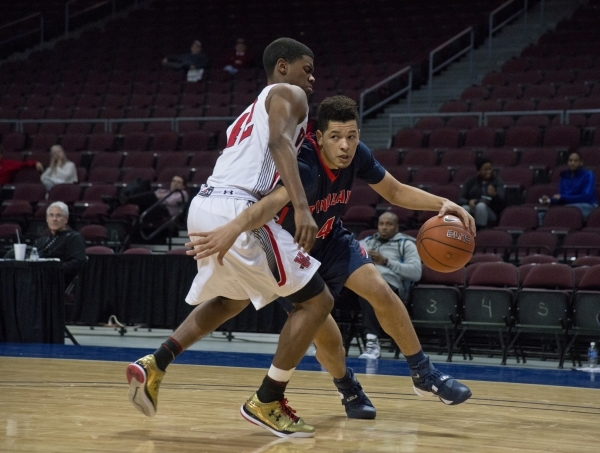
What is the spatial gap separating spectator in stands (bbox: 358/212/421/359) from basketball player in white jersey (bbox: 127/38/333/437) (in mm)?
4049

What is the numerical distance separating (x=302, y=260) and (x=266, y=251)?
0.14 metres

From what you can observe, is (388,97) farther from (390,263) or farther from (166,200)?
(390,263)

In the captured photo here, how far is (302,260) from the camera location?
3.51 m

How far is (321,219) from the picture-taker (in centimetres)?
392

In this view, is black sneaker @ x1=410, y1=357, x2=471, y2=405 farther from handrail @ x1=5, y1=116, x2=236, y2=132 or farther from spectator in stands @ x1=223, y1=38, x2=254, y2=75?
spectator in stands @ x1=223, y1=38, x2=254, y2=75

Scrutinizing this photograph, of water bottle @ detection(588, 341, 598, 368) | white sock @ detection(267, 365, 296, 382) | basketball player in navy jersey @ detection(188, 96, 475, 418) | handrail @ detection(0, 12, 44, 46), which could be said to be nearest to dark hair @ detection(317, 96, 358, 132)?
basketball player in navy jersey @ detection(188, 96, 475, 418)

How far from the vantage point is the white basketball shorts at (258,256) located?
347 centimetres

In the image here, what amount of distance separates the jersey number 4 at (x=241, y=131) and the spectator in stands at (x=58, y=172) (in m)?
9.00

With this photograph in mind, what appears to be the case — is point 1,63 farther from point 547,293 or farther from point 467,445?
point 467,445

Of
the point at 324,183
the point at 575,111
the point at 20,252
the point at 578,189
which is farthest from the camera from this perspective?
the point at 575,111

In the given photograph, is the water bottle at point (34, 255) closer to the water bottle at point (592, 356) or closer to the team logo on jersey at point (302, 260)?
the water bottle at point (592, 356)

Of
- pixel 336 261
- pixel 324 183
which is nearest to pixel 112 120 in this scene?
pixel 336 261

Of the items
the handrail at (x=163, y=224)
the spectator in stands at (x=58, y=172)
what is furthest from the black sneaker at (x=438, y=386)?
the spectator in stands at (x=58, y=172)

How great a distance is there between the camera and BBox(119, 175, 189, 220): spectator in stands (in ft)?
35.2
